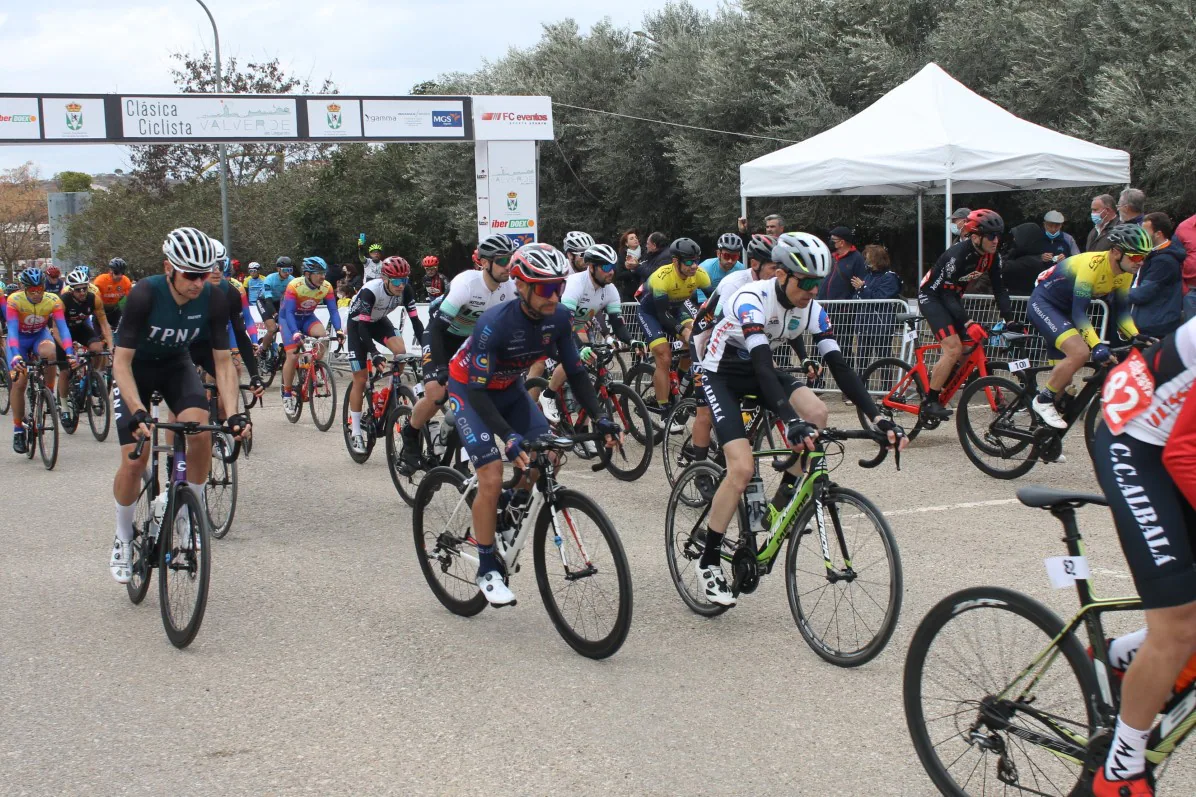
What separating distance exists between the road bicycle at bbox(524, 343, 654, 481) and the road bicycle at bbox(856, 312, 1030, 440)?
1879mm

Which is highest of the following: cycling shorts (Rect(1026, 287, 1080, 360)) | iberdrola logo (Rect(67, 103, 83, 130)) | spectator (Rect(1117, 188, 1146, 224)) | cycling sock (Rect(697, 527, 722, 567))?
iberdrola logo (Rect(67, 103, 83, 130))

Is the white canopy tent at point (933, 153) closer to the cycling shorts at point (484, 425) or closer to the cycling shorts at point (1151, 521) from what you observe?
the cycling shorts at point (484, 425)

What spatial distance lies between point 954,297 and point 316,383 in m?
7.01

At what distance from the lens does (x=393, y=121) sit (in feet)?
66.1

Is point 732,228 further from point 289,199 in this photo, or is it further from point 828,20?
point 289,199

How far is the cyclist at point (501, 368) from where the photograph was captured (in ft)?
18.0

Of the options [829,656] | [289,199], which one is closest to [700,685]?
[829,656]

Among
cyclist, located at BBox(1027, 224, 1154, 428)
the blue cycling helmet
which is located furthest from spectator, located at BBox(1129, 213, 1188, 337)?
the blue cycling helmet

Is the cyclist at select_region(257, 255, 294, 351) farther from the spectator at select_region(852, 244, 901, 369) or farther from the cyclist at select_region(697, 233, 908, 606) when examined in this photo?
the cyclist at select_region(697, 233, 908, 606)

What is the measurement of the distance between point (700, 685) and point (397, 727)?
4.25ft

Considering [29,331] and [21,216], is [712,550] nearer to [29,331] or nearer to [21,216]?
[29,331]

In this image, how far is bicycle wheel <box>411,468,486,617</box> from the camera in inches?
231

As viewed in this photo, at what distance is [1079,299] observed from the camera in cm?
829

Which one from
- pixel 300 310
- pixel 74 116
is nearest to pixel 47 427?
pixel 300 310
